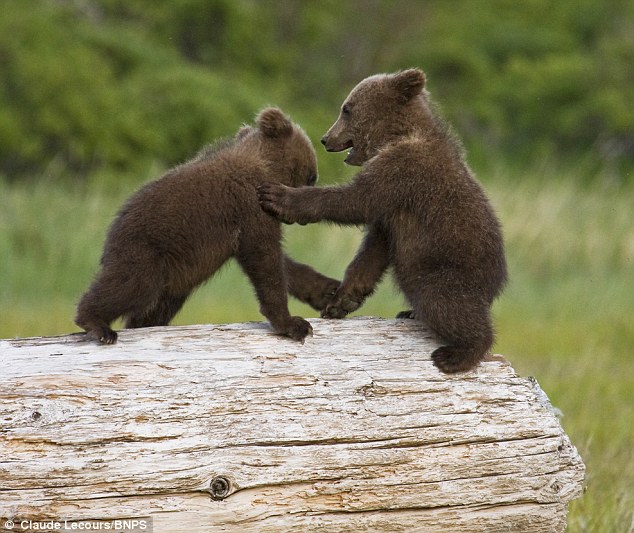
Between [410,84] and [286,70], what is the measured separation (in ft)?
79.8

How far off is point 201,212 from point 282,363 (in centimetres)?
101

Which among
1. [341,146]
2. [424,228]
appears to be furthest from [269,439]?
[341,146]

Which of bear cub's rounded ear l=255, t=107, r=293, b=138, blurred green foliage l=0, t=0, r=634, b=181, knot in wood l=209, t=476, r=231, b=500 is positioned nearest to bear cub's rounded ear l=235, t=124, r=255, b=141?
bear cub's rounded ear l=255, t=107, r=293, b=138

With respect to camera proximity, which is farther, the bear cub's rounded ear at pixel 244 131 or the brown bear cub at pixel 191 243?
the bear cub's rounded ear at pixel 244 131

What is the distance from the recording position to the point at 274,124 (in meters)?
6.04

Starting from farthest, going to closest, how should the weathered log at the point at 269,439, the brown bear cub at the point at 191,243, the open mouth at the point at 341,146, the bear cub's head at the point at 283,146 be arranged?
1. the open mouth at the point at 341,146
2. the bear cub's head at the point at 283,146
3. the brown bear cub at the point at 191,243
4. the weathered log at the point at 269,439

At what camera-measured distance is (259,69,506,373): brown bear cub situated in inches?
208

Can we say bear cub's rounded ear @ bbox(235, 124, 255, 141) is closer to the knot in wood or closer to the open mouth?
the open mouth

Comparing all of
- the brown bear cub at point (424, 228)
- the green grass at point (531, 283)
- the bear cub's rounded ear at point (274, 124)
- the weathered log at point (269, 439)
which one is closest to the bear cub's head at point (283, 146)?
the bear cub's rounded ear at point (274, 124)

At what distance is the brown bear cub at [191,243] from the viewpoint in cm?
523

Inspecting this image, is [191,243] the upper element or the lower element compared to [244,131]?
lower

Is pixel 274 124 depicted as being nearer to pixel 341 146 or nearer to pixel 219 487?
pixel 341 146

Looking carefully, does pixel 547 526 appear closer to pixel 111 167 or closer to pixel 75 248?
pixel 75 248

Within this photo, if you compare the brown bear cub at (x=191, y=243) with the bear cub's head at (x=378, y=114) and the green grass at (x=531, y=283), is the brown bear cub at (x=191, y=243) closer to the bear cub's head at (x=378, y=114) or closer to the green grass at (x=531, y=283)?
the bear cub's head at (x=378, y=114)
